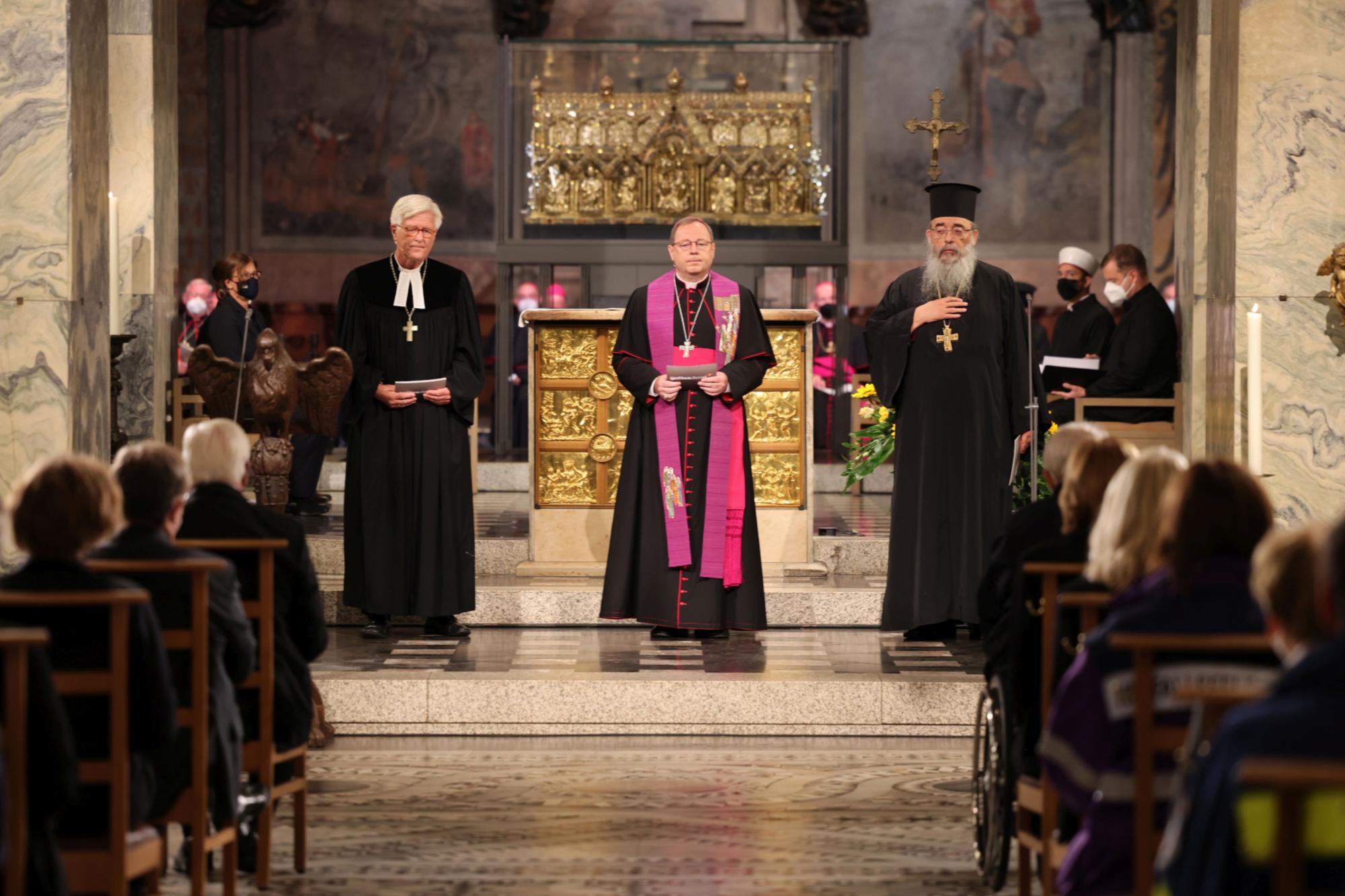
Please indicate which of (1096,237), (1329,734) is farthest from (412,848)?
(1096,237)

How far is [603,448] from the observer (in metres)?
8.81

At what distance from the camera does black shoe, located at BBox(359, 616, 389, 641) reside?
307 inches

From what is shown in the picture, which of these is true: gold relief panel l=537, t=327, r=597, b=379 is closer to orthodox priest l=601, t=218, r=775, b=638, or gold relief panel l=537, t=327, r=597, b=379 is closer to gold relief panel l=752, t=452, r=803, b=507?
gold relief panel l=752, t=452, r=803, b=507

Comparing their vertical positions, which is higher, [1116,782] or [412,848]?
[1116,782]

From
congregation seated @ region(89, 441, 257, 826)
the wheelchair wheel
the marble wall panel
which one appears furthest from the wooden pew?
the marble wall panel

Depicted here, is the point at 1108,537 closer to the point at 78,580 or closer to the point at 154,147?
the point at 78,580

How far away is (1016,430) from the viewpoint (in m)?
7.68

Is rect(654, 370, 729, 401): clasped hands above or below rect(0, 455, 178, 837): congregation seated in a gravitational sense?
above

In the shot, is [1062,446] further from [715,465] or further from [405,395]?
[405,395]

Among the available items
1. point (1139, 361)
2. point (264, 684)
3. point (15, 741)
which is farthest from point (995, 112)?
point (15, 741)

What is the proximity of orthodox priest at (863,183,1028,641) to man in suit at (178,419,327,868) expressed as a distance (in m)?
3.26

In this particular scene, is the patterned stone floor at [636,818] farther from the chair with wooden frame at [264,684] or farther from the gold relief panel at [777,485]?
the gold relief panel at [777,485]

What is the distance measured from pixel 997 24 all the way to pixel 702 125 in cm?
629

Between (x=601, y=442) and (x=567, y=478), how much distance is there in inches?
9.4
